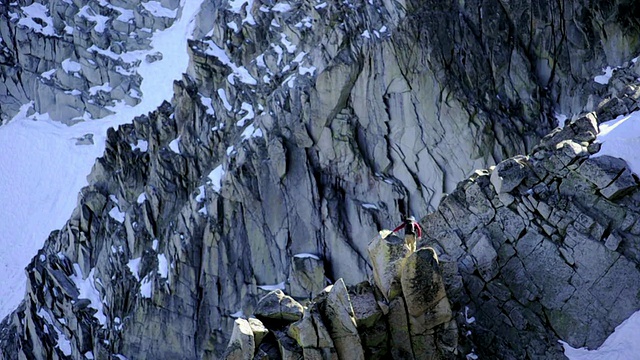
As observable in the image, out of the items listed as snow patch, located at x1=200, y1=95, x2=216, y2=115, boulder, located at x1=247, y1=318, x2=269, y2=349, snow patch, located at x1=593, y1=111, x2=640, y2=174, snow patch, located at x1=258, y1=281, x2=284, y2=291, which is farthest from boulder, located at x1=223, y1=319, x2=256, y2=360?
snow patch, located at x1=200, y1=95, x2=216, y2=115

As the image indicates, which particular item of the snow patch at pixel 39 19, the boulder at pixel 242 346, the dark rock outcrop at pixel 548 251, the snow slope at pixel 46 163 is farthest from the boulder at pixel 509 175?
the snow patch at pixel 39 19

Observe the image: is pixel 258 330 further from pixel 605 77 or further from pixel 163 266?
pixel 163 266

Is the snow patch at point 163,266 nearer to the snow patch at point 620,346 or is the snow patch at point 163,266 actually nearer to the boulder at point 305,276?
the boulder at point 305,276

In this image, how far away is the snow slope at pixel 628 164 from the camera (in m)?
19.6

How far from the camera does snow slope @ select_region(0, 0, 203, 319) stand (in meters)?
60.3

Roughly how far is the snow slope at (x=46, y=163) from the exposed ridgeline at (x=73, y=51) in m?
1.08

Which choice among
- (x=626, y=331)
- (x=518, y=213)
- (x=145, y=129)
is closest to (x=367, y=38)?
(x=145, y=129)

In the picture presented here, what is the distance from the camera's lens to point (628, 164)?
20.7 m

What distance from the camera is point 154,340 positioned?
4738 centimetres

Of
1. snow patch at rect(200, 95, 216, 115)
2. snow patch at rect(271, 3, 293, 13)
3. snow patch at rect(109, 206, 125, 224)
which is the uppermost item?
snow patch at rect(271, 3, 293, 13)

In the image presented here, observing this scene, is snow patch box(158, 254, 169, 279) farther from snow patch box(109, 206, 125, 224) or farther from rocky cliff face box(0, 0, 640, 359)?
snow patch box(109, 206, 125, 224)

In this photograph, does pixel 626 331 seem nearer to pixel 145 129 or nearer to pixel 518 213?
pixel 518 213

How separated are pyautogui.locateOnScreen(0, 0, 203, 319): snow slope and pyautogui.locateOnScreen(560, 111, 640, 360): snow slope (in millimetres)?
39863

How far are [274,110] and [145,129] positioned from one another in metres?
13.1
